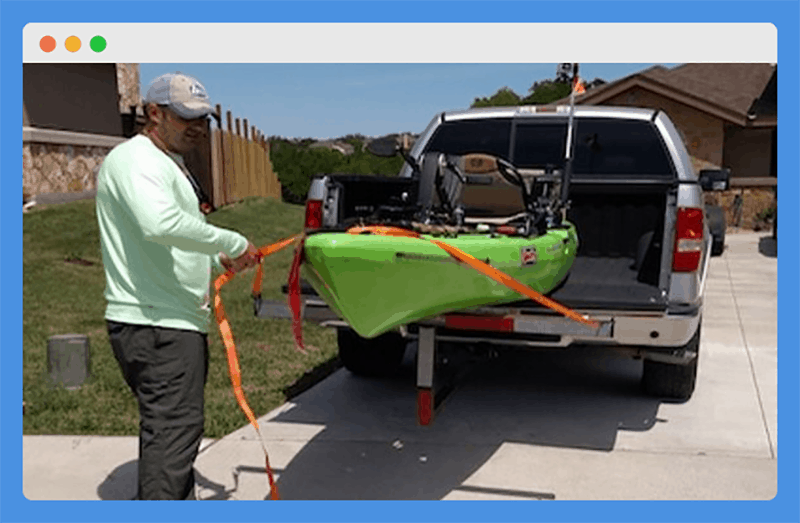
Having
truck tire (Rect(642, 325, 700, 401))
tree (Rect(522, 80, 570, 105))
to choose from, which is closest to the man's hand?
truck tire (Rect(642, 325, 700, 401))

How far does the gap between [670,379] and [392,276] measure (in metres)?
3.10

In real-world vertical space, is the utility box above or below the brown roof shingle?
below

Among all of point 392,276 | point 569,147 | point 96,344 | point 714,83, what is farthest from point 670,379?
point 714,83

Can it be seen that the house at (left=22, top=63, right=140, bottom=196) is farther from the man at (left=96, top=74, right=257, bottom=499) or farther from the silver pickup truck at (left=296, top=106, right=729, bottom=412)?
the man at (left=96, top=74, right=257, bottom=499)

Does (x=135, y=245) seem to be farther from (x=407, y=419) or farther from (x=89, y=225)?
(x=89, y=225)

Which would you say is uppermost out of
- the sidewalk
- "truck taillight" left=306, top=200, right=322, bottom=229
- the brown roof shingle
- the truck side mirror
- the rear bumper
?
the brown roof shingle

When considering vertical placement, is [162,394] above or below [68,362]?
above

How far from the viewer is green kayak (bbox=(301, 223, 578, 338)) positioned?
4137mm

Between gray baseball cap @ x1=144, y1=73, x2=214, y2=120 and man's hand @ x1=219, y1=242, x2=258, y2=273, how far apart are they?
61cm

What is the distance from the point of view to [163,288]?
3.71 metres

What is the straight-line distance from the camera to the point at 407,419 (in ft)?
19.5

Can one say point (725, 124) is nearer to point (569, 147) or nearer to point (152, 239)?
point (569, 147)

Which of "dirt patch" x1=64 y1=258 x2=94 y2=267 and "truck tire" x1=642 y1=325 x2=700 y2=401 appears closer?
"truck tire" x1=642 y1=325 x2=700 y2=401

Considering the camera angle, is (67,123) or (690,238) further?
(67,123)
